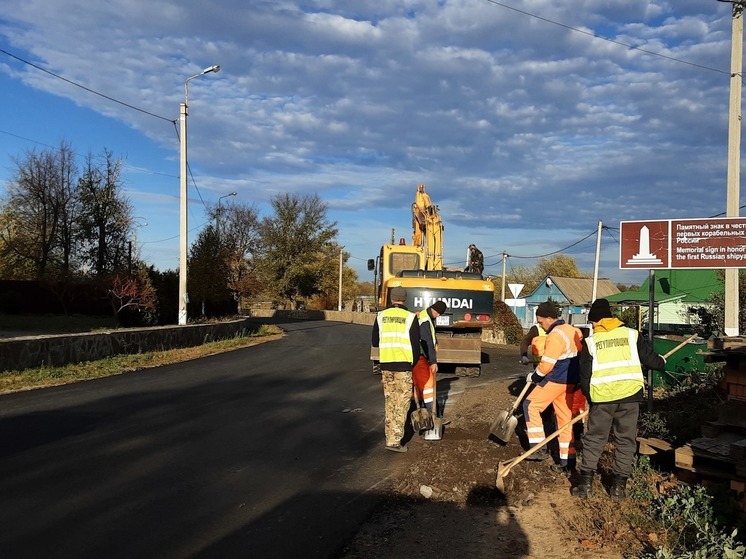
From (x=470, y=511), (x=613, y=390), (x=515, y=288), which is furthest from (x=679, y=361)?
(x=515, y=288)

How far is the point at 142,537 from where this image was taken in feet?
14.2

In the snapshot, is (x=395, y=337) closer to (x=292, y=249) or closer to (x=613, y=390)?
(x=613, y=390)

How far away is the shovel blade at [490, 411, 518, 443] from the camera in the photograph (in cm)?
698

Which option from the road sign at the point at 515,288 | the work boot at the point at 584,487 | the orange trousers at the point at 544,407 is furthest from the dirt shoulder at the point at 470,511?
the road sign at the point at 515,288

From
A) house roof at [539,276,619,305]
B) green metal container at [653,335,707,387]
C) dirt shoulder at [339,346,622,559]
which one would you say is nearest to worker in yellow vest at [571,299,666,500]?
dirt shoulder at [339,346,622,559]

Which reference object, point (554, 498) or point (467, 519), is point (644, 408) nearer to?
point (554, 498)

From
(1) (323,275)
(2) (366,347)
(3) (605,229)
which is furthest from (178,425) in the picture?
(1) (323,275)

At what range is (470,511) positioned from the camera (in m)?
5.09

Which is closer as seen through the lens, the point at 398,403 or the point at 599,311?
the point at 599,311

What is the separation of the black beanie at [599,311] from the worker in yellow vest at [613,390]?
0.01 metres

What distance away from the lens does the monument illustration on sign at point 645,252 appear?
26.0ft

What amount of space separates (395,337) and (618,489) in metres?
2.90

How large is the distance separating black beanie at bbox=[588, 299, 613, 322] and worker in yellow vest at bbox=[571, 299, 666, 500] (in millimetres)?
10

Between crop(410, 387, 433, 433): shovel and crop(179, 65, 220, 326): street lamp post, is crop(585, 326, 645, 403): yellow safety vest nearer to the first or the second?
crop(410, 387, 433, 433): shovel
